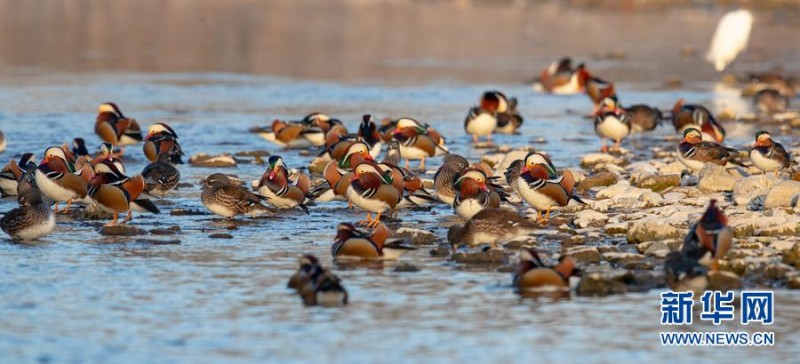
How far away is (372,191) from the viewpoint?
1688 cm

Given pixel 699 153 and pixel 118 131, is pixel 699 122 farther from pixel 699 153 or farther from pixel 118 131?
pixel 118 131

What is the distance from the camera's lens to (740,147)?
85.0ft

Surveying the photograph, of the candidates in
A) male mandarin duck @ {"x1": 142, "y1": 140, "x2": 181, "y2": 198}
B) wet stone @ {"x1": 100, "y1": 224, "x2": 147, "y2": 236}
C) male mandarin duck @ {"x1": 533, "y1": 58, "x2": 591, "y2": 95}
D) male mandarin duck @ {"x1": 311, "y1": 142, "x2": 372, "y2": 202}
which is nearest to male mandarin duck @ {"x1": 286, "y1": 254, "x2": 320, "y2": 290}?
wet stone @ {"x1": 100, "y1": 224, "x2": 147, "y2": 236}

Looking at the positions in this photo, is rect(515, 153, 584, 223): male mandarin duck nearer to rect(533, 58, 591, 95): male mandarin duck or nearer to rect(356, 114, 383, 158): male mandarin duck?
rect(356, 114, 383, 158): male mandarin duck

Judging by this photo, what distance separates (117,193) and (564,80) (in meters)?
22.1

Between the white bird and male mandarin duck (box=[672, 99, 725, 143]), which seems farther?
the white bird

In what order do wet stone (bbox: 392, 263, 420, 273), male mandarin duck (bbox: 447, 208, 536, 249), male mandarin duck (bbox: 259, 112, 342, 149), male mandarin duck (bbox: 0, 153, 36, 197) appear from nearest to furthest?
wet stone (bbox: 392, 263, 420, 273) < male mandarin duck (bbox: 447, 208, 536, 249) < male mandarin duck (bbox: 0, 153, 36, 197) < male mandarin duck (bbox: 259, 112, 342, 149)

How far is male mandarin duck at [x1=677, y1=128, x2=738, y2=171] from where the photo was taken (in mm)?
20422

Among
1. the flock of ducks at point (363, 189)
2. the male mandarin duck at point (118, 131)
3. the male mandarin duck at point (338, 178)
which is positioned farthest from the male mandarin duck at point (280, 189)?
the male mandarin duck at point (118, 131)

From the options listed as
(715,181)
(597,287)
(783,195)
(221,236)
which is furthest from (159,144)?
(597,287)

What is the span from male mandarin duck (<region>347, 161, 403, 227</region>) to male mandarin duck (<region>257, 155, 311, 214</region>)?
1.09 metres

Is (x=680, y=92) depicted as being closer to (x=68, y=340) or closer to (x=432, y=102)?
(x=432, y=102)

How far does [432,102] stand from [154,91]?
7.56 metres

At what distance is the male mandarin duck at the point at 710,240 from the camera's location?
13.3 meters
